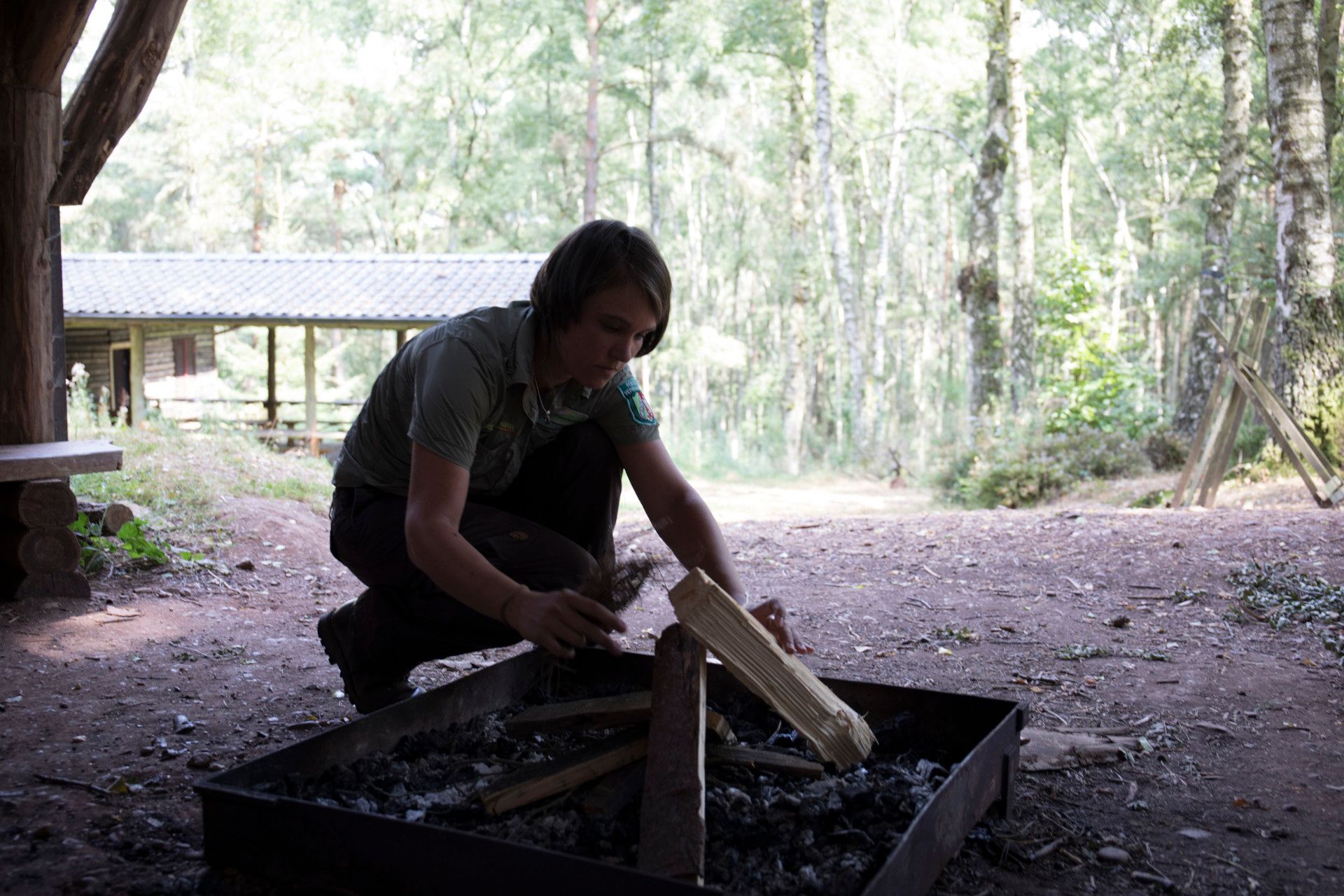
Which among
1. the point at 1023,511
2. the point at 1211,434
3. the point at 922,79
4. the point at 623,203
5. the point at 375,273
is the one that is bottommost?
the point at 1023,511

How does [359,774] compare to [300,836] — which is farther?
[359,774]

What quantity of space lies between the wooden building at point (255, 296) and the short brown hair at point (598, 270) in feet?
42.2

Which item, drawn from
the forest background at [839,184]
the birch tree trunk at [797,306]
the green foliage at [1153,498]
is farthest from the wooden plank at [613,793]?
the birch tree trunk at [797,306]

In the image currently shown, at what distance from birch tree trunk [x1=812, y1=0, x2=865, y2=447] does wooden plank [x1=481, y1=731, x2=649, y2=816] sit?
53.3 feet

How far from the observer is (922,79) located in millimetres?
25750

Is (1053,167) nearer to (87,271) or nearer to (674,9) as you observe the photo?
(674,9)

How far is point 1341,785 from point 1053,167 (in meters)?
30.8

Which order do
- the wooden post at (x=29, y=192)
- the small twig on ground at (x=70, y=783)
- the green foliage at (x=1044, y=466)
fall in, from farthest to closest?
1. the green foliage at (x=1044, y=466)
2. the wooden post at (x=29, y=192)
3. the small twig on ground at (x=70, y=783)

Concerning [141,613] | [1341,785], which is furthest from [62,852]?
[1341,785]

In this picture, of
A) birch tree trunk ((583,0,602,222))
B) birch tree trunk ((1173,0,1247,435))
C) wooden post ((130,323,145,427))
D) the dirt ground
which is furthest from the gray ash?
birch tree trunk ((583,0,602,222))

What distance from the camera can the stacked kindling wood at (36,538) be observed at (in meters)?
4.52

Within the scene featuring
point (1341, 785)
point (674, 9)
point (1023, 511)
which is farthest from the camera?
point (674, 9)

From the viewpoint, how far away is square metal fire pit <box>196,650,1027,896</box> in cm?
169

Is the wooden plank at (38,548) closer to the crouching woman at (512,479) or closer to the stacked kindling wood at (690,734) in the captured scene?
the crouching woman at (512,479)
